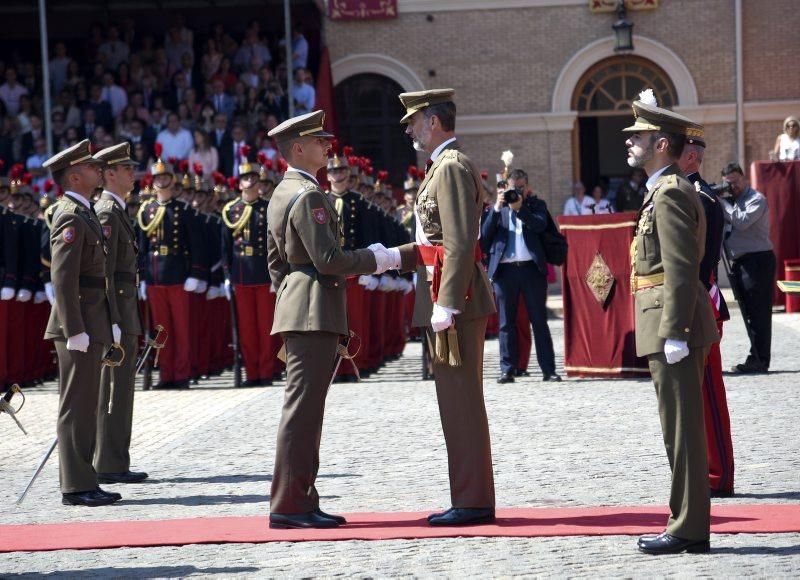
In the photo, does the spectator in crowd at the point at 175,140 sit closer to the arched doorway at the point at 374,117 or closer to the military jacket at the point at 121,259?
the arched doorway at the point at 374,117

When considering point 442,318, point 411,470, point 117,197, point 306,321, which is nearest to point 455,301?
point 442,318

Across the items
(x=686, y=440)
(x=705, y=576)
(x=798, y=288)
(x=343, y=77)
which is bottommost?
(x=705, y=576)

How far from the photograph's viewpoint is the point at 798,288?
7285mm

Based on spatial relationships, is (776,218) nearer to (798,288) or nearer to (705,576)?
(798,288)

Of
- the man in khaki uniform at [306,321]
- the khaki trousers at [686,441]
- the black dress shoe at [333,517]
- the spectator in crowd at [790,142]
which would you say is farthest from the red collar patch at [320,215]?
the spectator in crowd at [790,142]

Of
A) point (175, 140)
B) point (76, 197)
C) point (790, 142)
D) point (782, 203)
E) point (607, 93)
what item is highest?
point (607, 93)

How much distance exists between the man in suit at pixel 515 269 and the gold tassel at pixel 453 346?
A: 20.6ft

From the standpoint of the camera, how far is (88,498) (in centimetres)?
793

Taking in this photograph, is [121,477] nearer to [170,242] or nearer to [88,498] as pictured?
[88,498]

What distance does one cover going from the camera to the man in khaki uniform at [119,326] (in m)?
8.66

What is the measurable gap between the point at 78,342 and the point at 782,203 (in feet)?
48.3

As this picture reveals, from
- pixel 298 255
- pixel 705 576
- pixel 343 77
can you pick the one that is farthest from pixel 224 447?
pixel 343 77

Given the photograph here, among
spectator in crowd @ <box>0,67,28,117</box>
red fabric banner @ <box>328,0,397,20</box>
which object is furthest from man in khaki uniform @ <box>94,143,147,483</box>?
red fabric banner @ <box>328,0,397,20</box>

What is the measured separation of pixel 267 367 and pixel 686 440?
8246mm
